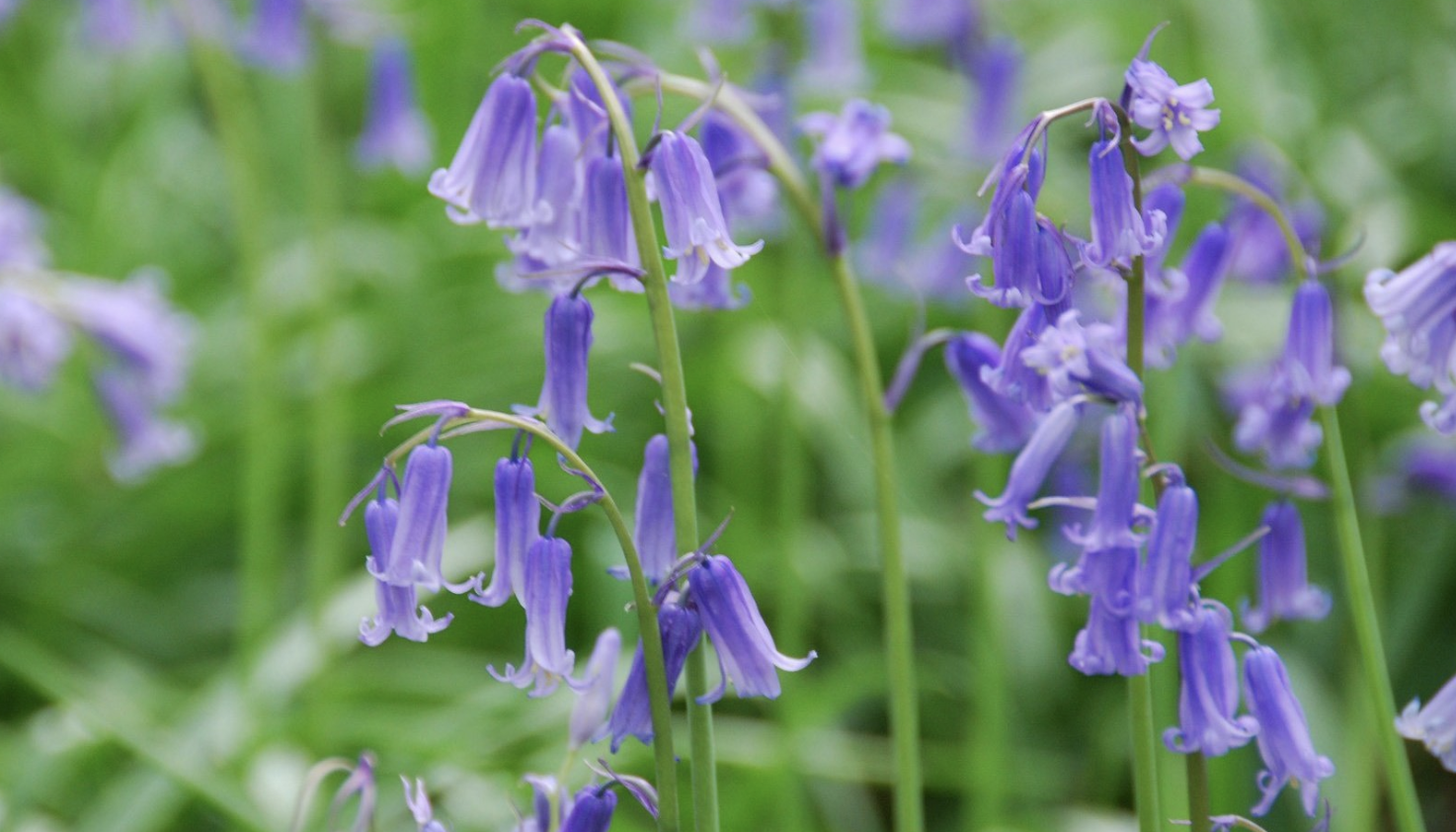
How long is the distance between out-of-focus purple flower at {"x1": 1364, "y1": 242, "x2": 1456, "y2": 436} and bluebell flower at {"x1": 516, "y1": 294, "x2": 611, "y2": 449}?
3.08 ft

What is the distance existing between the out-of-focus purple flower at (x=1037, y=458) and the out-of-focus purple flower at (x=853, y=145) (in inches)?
30.0

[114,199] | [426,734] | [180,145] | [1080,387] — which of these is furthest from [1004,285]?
[180,145]

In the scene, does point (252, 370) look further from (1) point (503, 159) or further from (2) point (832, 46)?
(1) point (503, 159)

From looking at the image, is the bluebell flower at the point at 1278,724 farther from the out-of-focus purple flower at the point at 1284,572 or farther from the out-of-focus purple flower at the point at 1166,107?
the out-of-focus purple flower at the point at 1166,107

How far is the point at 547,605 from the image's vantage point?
160 centimetres

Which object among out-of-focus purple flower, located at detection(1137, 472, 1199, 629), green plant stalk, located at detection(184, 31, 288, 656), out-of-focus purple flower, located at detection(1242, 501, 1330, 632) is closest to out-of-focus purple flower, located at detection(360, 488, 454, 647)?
out-of-focus purple flower, located at detection(1137, 472, 1199, 629)

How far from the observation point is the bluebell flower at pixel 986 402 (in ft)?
7.18

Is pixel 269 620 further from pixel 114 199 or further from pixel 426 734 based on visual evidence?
pixel 114 199

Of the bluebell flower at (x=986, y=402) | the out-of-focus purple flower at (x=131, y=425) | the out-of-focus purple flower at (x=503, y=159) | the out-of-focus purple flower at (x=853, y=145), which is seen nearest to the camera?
the out-of-focus purple flower at (x=503, y=159)

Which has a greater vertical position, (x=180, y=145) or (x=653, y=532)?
(x=180, y=145)

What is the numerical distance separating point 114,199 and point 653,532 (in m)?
5.11

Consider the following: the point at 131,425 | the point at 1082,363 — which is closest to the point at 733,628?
the point at 1082,363

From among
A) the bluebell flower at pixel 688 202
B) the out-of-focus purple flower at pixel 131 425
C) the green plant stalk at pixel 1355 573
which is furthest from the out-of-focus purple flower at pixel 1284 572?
the out-of-focus purple flower at pixel 131 425

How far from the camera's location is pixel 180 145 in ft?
23.4
